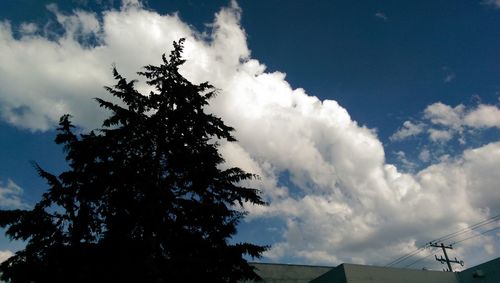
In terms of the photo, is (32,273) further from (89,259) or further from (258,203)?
(258,203)

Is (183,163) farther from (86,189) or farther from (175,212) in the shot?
(86,189)

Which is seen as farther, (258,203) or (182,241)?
(258,203)

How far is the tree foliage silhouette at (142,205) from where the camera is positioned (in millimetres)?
9922

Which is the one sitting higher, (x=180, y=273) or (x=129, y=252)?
(x=129, y=252)

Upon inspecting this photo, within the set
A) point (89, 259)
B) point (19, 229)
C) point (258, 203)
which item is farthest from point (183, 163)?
point (19, 229)

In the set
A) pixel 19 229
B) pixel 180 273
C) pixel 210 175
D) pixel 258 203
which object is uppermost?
pixel 210 175

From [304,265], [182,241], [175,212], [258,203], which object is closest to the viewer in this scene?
[182,241]

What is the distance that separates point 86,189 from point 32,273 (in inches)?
117

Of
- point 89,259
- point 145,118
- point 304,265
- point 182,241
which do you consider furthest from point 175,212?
point 304,265

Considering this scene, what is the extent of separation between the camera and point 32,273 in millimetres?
9383

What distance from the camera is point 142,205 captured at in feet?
36.4

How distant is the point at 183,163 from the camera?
482 inches

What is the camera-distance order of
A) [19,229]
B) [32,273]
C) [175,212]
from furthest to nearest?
[175,212]
[19,229]
[32,273]

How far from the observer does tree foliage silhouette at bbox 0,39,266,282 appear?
9922 millimetres
